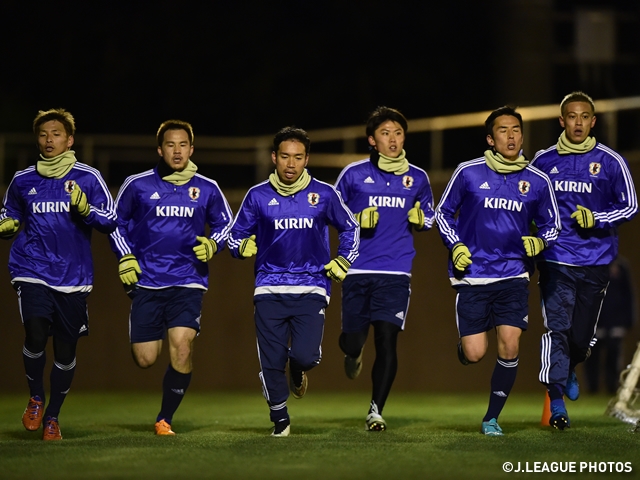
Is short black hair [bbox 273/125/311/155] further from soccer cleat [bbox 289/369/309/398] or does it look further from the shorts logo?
soccer cleat [bbox 289/369/309/398]

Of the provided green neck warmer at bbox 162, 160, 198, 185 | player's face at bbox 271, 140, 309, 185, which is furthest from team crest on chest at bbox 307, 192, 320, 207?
green neck warmer at bbox 162, 160, 198, 185

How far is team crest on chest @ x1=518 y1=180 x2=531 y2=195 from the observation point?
9.06 m

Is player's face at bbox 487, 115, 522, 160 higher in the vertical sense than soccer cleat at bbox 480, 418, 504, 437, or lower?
higher

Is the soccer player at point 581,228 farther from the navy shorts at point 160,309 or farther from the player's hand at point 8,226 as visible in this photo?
the player's hand at point 8,226

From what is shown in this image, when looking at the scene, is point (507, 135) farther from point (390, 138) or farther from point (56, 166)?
point (56, 166)

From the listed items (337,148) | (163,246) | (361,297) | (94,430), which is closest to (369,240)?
(361,297)

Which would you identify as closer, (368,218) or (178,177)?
(178,177)

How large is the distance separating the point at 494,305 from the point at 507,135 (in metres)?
1.31

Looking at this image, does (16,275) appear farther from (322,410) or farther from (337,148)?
(337,148)

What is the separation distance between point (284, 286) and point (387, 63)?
19389mm

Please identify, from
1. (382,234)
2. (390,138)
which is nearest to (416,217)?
(382,234)

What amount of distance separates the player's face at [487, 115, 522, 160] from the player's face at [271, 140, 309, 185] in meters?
1.51

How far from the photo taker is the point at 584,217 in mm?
9148

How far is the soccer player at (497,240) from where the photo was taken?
8.90 metres
